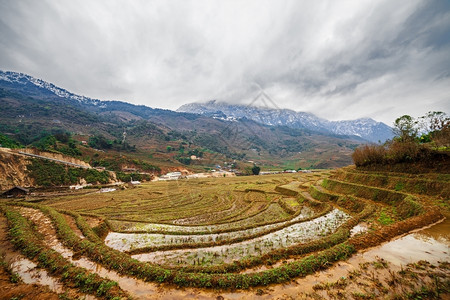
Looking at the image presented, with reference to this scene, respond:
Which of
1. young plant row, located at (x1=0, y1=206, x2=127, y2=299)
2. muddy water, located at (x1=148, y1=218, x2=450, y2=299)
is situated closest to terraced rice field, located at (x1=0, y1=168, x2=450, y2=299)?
young plant row, located at (x1=0, y1=206, x2=127, y2=299)

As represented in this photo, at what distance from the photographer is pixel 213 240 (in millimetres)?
15422

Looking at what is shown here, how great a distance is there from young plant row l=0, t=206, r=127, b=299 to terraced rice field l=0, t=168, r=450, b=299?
1.8 inches

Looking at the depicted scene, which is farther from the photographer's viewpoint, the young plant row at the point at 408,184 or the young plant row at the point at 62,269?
the young plant row at the point at 408,184

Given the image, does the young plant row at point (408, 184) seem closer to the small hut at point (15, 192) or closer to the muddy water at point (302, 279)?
the muddy water at point (302, 279)

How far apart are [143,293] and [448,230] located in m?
19.8

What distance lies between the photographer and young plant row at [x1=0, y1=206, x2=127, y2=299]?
25.7ft

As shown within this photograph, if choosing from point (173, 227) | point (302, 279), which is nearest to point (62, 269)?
point (173, 227)

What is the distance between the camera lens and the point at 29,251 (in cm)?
1078

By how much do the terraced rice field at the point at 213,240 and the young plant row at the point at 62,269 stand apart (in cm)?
4

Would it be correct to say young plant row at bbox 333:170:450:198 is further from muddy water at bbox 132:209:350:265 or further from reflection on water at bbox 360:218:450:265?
muddy water at bbox 132:209:350:265

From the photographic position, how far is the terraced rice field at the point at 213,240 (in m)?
8.70

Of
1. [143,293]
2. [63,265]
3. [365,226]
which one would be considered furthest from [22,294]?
[365,226]

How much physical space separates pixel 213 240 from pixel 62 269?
1001 centimetres

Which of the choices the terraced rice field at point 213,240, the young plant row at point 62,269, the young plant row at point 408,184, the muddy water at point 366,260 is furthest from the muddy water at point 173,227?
the young plant row at point 408,184
